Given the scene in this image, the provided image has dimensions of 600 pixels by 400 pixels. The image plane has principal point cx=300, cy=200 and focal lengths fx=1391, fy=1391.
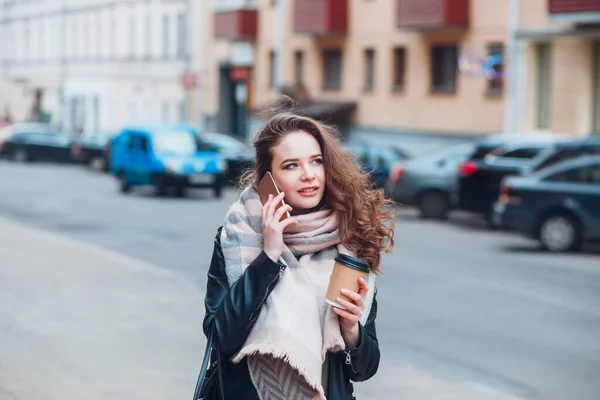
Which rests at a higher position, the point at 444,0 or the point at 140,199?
the point at 444,0

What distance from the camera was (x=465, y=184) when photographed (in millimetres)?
23312

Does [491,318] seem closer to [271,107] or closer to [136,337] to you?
[136,337]

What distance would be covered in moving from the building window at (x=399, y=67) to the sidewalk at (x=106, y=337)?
24720 millimetres

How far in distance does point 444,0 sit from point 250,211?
3317 cm

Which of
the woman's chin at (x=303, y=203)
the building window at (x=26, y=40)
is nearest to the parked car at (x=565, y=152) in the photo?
the woman's chin at (x=303, y=203)

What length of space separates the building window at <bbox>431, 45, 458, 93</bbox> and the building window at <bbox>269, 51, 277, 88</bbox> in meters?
11.0

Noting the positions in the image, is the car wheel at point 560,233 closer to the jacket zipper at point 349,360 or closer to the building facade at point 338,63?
the building facade at point 338,63

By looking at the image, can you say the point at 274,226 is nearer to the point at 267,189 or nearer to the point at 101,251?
the point at 267,189

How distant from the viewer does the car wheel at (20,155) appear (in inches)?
1937

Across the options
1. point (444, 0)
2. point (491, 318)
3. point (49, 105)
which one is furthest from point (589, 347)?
point (49, 105)

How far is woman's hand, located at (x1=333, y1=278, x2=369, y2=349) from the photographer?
3676 millimetres

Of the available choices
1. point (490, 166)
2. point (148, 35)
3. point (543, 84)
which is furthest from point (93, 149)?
point (490, 166)

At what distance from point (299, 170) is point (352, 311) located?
1.43ft

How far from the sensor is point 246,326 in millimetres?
3756
